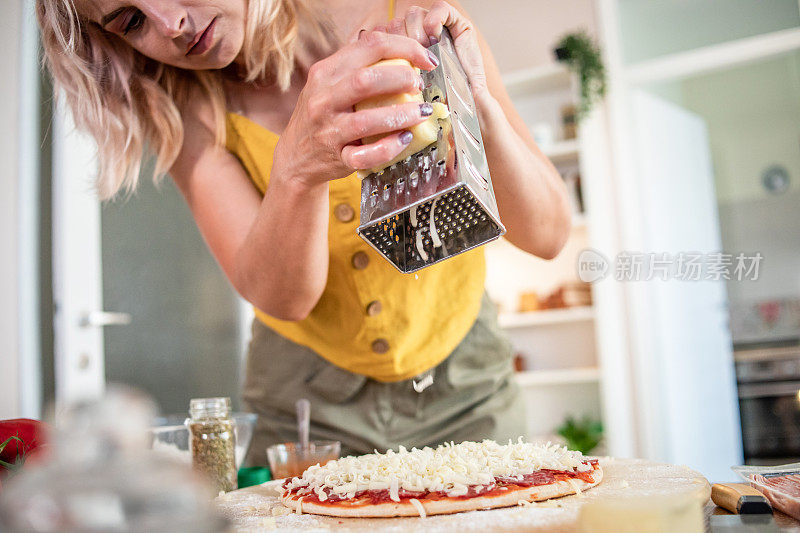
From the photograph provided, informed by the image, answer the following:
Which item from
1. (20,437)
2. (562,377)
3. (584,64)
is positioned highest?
(584,64)

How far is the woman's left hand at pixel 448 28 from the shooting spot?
0.90 m

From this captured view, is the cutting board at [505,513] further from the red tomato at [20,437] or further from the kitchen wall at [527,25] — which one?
the kitchen wall at [527,25]

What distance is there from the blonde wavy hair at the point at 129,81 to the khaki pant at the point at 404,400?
47 centimetres

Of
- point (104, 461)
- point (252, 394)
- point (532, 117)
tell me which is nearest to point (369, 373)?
point (252, 394)

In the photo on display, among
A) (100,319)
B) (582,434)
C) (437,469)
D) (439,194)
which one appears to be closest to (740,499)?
(437,469)

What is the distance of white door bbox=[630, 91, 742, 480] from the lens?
3990 mm

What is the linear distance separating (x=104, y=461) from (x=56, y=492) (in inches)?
1.2

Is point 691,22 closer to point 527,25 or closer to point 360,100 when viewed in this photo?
point 527,25

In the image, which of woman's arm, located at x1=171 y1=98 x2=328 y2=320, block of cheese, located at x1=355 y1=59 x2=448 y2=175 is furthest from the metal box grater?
woman's arm, located at x1=171 y1=98 x2=328 y2=320

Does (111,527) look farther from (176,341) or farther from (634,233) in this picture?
(634,233)

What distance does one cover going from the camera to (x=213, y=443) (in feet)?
3.45

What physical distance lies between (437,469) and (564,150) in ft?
11.2

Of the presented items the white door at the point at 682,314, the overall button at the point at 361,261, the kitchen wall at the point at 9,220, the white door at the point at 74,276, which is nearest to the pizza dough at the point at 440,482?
the overall button at the point at 361,261

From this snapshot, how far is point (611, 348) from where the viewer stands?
3.86 metres
